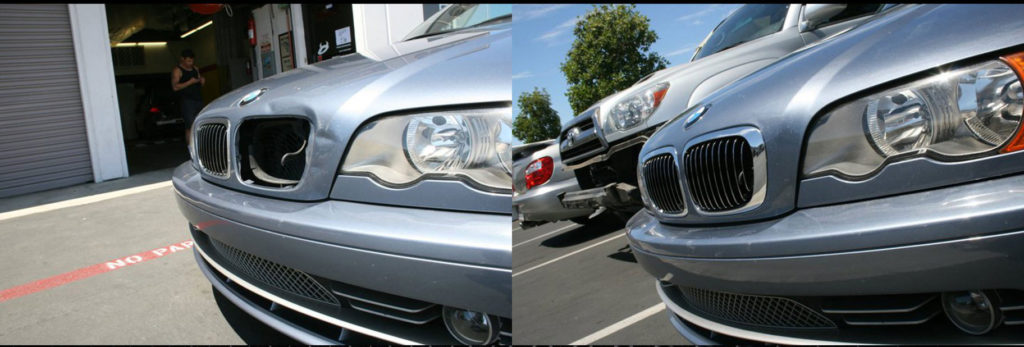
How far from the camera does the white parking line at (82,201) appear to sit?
460cm

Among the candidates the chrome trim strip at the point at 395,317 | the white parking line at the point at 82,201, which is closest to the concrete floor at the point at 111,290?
the white parking line at the point at 82,201

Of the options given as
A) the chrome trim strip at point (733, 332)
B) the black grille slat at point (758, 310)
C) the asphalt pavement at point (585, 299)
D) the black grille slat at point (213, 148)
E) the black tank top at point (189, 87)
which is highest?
the black tank top at point (189, 87)

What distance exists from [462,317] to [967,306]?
3.44ft

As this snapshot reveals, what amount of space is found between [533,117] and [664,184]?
0.79 meters

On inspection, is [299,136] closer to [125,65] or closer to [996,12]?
[996,12]

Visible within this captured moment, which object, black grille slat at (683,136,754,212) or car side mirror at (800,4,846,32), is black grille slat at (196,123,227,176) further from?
car side mirror at (800,4,846,32)

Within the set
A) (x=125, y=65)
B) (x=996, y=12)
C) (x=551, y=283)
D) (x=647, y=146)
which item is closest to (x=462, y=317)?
(x=647, y=146)

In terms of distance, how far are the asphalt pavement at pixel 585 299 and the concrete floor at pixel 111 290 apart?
101 centimetres

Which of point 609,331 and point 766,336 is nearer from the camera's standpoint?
point 766,336

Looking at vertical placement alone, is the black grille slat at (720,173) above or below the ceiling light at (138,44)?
below

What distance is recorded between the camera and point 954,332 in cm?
123

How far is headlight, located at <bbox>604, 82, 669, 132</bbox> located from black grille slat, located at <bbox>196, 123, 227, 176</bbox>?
178 centimetres

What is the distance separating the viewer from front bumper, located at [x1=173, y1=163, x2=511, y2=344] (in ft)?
4.23

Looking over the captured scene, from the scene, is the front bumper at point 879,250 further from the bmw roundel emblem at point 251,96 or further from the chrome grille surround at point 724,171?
the bmw roundel emblem at point 251,96
